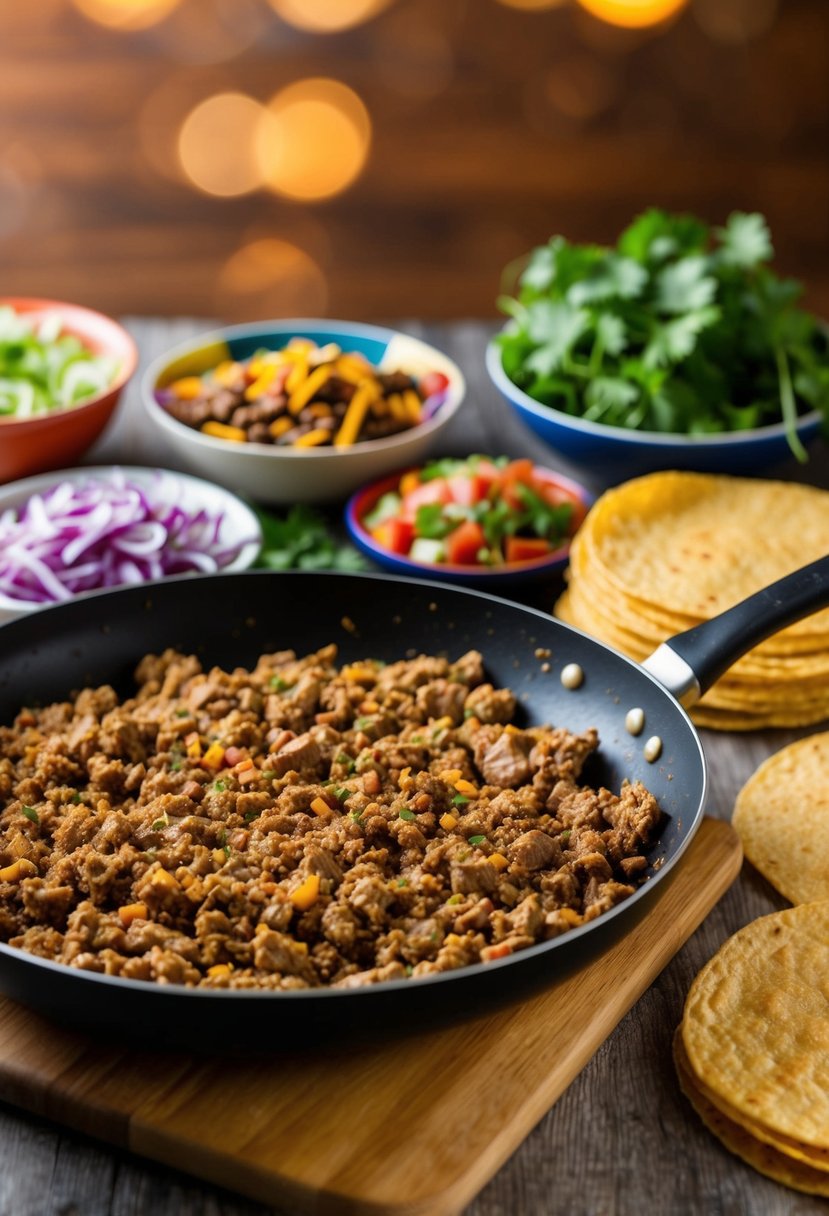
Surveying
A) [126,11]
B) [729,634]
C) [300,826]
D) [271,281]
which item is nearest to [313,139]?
[271,281]

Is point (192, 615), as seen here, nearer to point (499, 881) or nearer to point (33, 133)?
point (499, 881)

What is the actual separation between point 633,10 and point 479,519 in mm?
6804

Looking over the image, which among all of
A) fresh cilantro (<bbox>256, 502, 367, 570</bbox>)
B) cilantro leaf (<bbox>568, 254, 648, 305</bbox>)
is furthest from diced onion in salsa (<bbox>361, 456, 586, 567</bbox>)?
cilantro leaf (<bbox>568, 254, 648, 305</bbox>)

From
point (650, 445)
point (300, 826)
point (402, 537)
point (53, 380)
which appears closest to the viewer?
point (300, 826)

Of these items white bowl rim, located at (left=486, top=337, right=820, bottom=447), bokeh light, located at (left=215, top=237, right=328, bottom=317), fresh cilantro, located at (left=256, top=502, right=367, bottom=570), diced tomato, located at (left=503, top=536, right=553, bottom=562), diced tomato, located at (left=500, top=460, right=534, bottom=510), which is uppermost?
white bowl rim, located at (left=486, top=337, right=820, bottom=447)

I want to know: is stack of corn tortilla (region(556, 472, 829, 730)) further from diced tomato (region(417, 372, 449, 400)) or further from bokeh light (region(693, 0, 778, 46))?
bokeh light (region(693, 0, 778, 46))

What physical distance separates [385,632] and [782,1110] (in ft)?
5.34

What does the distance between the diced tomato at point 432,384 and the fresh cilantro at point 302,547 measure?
738 millimetres

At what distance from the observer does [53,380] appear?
4809 millimetres

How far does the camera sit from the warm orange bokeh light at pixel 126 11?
9.44 meters

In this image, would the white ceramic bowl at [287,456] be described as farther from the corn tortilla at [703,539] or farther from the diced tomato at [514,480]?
the corn tortilla at [703,539]

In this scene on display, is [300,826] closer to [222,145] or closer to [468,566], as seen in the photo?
[468,566]

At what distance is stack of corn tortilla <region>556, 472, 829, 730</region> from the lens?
3.56 meters

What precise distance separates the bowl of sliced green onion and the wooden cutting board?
241 centimetres
